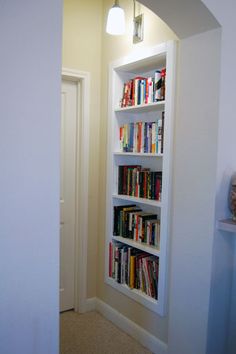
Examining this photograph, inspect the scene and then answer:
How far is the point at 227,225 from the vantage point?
1.79 metres

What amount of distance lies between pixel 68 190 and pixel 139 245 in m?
0.86

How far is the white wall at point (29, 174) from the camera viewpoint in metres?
1.10

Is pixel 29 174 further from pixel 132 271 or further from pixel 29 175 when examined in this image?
pixel 132 271

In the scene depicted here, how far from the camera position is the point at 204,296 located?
1904 millimetres

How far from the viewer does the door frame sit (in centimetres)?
288

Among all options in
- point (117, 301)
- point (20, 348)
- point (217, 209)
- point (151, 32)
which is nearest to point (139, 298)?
point (117, 301)

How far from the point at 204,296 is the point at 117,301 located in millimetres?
1138

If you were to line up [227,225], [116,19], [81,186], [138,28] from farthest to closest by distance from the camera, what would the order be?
[81,186]
[138,28]
[116,19]
[227,225]

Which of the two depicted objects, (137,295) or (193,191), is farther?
(137,295)

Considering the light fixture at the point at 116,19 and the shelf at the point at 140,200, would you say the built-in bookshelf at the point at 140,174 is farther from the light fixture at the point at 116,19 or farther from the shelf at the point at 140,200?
the light fixture at the point at 116,19

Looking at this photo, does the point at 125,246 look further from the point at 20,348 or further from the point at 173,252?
the point at 20,348

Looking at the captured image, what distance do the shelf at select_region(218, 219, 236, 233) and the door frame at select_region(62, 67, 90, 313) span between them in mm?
1413

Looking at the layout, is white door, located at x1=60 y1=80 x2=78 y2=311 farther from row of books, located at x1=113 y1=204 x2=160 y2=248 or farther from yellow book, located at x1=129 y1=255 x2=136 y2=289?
yellow book, located at x1=129 y1=255 x2=136 y2=289

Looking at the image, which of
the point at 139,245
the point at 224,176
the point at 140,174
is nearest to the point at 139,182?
the point at 140,174
